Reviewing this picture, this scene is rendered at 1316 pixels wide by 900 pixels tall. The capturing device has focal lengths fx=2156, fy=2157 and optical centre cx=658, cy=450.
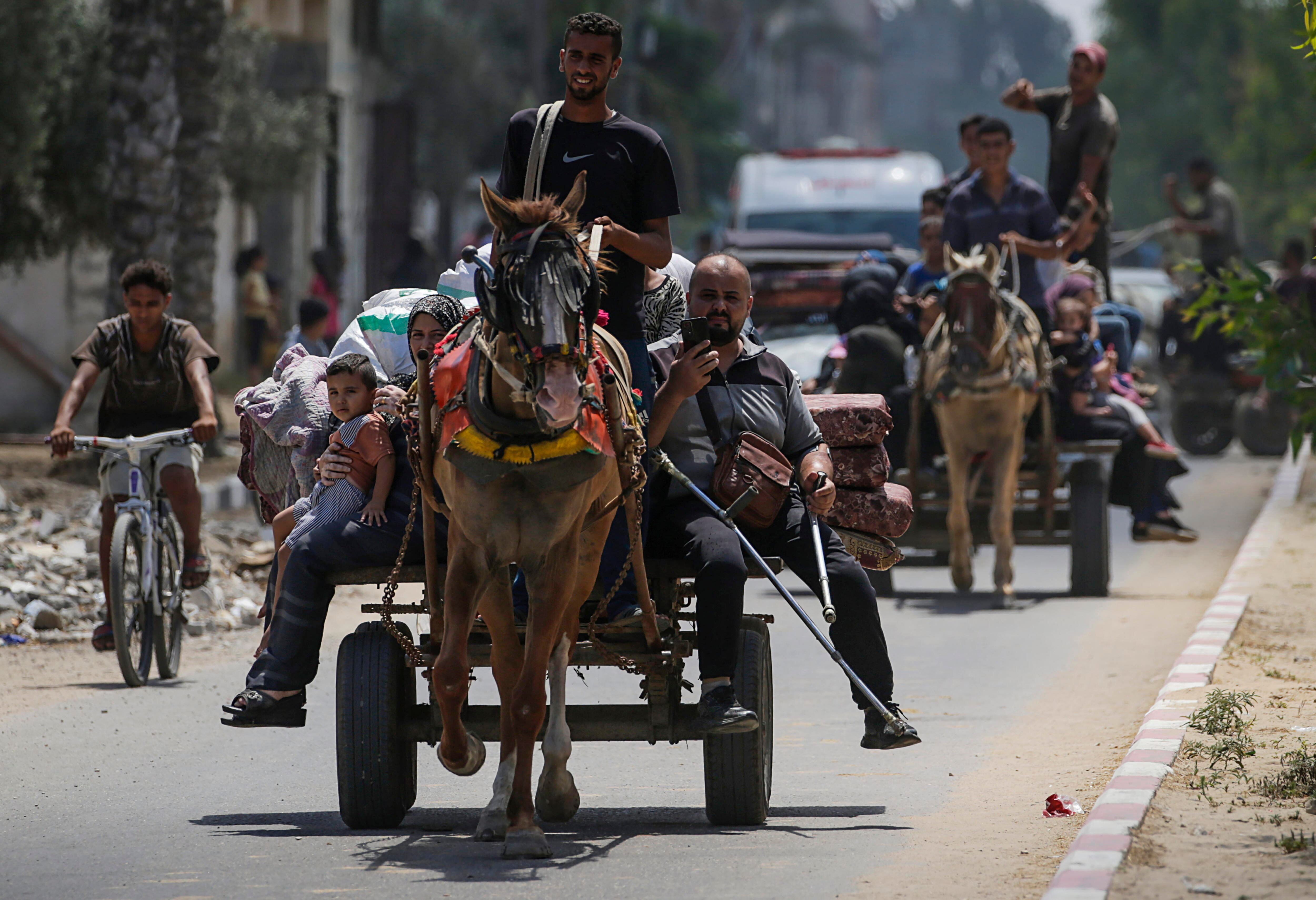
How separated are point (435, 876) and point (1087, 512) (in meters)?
8.40

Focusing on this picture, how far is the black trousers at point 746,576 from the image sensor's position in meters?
6.97

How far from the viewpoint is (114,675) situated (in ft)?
36.4

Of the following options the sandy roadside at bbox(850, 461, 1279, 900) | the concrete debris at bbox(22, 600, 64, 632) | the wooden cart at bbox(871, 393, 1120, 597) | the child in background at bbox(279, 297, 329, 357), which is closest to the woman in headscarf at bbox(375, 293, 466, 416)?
the sandy roadside at bbox(850, 461, 1279, 900)

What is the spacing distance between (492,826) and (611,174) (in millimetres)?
2166

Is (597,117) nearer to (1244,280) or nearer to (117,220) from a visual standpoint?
(1244,280)

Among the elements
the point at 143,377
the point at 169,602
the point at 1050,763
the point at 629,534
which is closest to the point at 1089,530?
the point at 1050,763

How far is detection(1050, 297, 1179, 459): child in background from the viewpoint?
47.1 feet

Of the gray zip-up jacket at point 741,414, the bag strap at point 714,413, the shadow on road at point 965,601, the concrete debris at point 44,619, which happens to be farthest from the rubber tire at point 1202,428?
the bag strap at point 714,413

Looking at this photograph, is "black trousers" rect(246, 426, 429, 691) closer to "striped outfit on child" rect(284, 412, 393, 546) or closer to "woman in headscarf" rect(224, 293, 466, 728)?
"woman in headscarf" rect(224, 293, 466, 728)

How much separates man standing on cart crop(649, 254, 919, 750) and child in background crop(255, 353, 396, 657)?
3.06ft

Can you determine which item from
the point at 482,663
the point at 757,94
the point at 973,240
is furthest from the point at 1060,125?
the point at 757,94

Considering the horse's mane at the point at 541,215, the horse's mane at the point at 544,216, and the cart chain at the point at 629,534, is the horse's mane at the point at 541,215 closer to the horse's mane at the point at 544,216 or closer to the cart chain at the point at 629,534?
the horse's mane at the point at 544,216

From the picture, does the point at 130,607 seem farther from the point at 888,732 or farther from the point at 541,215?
the point at 541,215

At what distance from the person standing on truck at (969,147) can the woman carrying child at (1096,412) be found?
3.79 feet
